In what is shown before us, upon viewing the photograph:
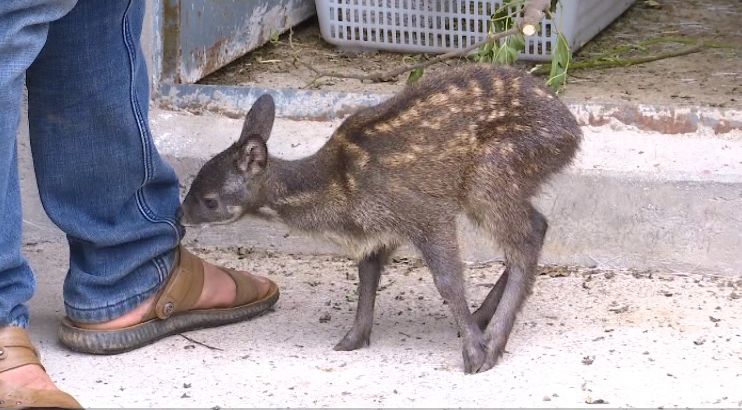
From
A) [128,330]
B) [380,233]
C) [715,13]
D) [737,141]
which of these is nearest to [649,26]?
[715,13]

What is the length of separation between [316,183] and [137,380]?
2.75 feet

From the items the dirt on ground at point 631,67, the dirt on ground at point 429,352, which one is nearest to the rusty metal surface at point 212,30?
the dirt on ground at point 631,67

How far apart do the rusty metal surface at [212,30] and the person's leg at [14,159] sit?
5.86 feet

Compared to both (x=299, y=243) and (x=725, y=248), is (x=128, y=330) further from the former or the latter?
(x=725, y=248)

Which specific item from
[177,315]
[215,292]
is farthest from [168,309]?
[215,292]

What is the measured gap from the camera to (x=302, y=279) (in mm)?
5094

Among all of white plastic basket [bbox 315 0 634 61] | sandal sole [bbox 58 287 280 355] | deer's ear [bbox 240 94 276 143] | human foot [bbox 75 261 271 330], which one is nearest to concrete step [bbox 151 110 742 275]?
human foot [bbox 75 261 271 330]

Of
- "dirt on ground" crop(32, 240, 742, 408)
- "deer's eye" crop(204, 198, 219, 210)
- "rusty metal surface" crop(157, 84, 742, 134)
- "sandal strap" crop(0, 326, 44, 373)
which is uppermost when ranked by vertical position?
"deer's eye" crop(204, 198, 219, 210)

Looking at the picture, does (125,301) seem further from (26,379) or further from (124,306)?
(26,379)

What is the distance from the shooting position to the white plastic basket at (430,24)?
20.2ft

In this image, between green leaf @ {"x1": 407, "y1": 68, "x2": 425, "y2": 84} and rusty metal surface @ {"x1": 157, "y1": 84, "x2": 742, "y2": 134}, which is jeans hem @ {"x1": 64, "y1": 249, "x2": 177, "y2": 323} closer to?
rusty metal surface @ {"x1": 157, "y1": 84, "x2": 742, "y2": 134}

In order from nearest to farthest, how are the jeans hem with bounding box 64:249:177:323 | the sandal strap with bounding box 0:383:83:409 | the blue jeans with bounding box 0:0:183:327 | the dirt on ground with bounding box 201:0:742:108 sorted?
the sandal strap with bounding box 0:383:83:409
the blue jeans with bounding box 0:0:183:327
the jeans hem with bounding box 64:249:177:323
the dirt on ground with bounding box 201:0:742:108

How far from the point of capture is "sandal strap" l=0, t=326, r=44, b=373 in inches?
153

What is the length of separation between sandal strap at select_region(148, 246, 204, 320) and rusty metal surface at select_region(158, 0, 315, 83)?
1.28 metres
